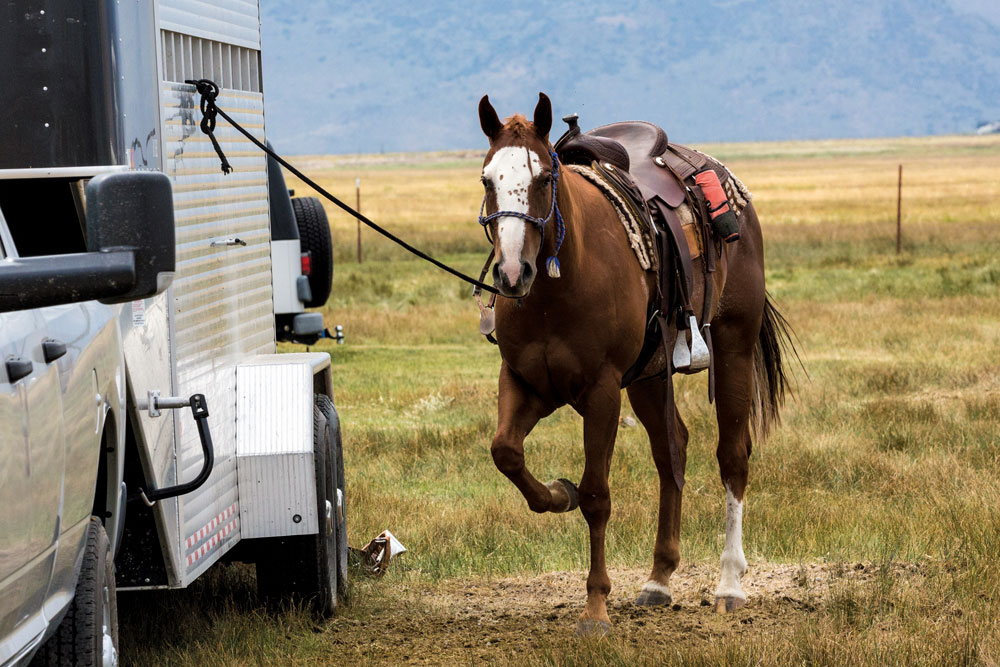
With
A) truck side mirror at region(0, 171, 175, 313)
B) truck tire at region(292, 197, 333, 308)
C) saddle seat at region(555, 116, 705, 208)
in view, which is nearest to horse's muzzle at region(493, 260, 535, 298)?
saddle seat at region(555, 116, 705, 208)

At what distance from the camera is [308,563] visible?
234 inches

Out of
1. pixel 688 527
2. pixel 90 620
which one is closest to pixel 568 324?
pixel 688 527

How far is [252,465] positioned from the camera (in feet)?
18.2

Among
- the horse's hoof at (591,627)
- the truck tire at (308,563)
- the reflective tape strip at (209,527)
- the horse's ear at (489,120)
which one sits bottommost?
the horse's hoof at (591,627)

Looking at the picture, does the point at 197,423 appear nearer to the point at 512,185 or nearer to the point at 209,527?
the point at 209,527

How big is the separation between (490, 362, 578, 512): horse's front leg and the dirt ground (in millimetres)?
558

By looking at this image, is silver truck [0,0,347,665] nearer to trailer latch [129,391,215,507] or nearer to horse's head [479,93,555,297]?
trailer latch [129,391,215,507]

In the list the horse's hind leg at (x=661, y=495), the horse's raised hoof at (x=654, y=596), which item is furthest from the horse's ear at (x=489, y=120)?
the horse's raised hoof at (x=654, y=596)

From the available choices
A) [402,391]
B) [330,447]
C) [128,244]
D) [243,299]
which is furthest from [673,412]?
[402,391]

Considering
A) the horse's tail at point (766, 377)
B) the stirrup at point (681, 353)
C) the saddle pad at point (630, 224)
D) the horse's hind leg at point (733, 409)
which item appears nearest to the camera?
the saddle pad at point (630, 224)

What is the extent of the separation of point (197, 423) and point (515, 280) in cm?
135

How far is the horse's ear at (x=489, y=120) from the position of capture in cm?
557

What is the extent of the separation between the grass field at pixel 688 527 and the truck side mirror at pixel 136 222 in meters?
2.83

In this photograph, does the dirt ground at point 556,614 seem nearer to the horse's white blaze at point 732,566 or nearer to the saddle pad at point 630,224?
the horse's white blaze at point 732,566
